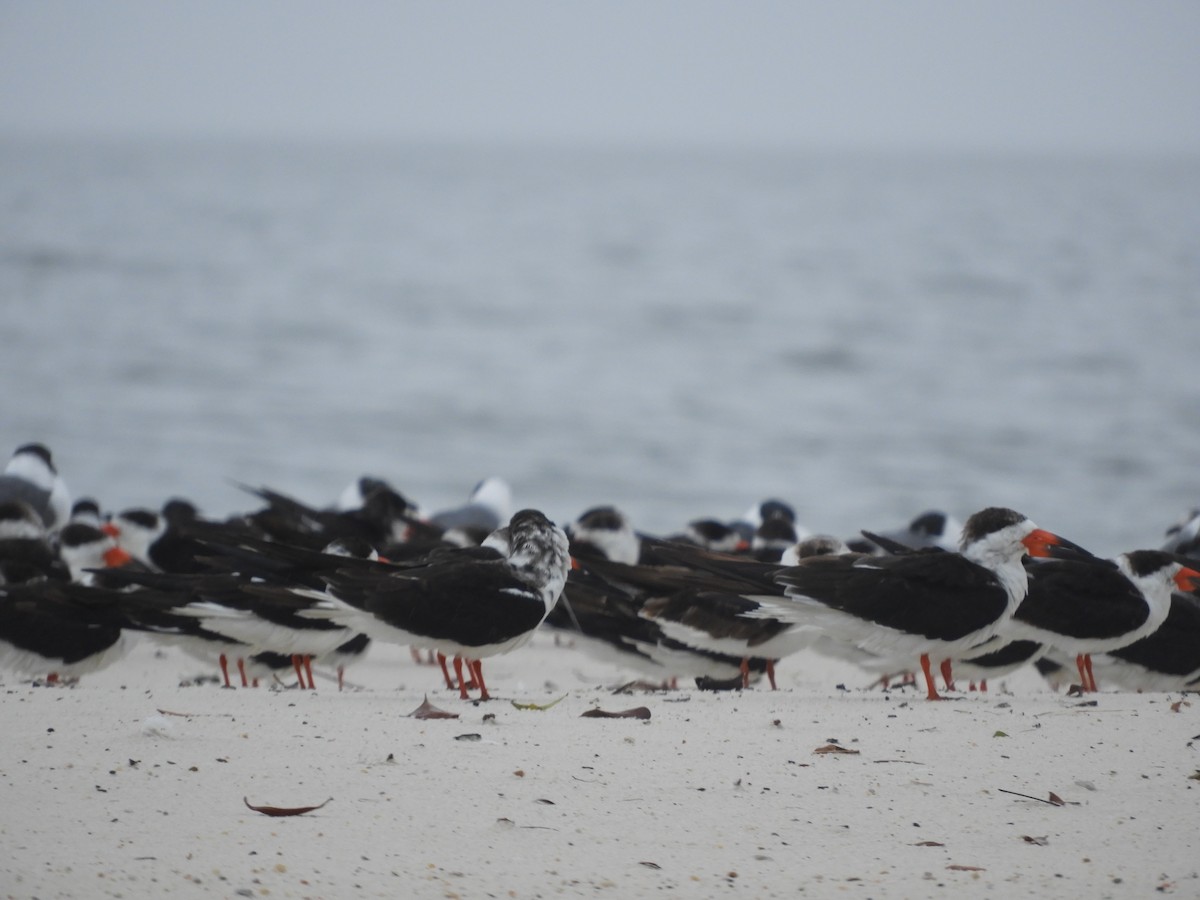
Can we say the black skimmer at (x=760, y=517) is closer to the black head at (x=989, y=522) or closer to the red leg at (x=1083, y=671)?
the red leg at (x=1083, y=671)

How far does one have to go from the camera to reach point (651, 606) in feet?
25.3

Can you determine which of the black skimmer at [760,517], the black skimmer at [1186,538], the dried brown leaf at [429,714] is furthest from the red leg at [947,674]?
the black skimmer at [760,517]

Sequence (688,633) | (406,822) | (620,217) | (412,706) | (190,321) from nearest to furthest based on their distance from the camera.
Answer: (406,822) → (412,706) → (688,633) → (190,321) → (620,217)

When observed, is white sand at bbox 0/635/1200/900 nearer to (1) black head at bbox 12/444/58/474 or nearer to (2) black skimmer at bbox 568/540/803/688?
(2) black skimmer at bbox 568/540/803/688

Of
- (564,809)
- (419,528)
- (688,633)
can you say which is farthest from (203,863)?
(419,528)

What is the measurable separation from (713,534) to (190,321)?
95.4 ft

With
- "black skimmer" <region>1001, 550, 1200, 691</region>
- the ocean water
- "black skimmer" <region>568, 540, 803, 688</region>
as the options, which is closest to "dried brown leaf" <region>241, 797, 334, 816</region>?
"black skimmer" <region>568, 540, 803, 688</region>

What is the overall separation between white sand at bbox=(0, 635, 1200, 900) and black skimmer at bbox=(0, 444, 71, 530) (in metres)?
7.37

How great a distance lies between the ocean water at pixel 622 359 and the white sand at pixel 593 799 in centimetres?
1422

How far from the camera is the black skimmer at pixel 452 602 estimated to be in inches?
260

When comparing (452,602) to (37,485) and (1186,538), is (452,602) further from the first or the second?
(37,485)

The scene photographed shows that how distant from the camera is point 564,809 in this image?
489cm

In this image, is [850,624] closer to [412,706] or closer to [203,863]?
[412,706]

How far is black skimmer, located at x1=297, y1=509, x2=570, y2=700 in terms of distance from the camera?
6.60m
